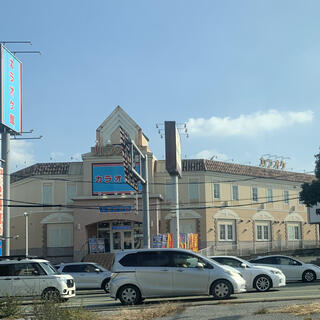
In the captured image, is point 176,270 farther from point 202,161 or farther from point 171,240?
point 202,161

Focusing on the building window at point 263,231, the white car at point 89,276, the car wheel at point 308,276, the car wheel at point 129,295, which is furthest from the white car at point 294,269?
the building window at point 263,231

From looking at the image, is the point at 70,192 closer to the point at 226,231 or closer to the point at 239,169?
the point at 226,231

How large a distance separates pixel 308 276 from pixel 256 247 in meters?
26.6

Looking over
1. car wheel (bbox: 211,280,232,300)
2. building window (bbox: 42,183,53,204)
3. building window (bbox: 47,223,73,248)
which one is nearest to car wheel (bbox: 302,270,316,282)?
car wheel (bbox: 211,280,232,300)

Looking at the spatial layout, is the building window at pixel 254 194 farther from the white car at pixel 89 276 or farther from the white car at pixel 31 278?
the white car at pixel 31 278

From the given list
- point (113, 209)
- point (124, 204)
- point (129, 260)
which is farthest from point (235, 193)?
point (129, 260)

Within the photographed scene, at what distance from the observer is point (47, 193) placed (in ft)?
169

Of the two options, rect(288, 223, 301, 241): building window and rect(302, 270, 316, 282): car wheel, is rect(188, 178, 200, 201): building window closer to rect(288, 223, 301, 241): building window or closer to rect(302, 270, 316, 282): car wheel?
rect(288, 223, 301, 241): building window

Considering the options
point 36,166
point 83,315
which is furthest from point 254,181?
point 83,315

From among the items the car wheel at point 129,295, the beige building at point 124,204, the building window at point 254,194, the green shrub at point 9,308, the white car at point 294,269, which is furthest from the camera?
the building window at point 254,194

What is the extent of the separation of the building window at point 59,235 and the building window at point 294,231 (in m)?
20.6

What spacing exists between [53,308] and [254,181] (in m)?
45.2

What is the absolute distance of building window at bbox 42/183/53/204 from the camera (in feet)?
168

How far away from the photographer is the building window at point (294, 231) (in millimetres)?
56156
